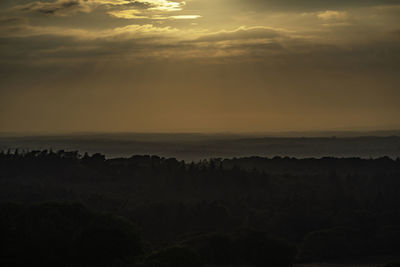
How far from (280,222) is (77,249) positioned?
25.5m

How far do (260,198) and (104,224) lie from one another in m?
33.2

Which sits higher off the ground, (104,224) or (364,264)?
(104,224)

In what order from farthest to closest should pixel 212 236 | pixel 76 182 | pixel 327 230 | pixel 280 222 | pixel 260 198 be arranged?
pixel 76 182 → pixel 260 198 → pixel 280 222 → pixel 327 230 → pixel 212 236

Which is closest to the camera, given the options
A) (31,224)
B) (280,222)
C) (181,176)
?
(31,224)

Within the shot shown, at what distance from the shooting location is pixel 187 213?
2318 inches

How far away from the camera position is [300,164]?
109 m

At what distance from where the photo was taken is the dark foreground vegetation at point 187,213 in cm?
3734

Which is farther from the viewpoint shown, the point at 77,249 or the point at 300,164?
the point at 300,164

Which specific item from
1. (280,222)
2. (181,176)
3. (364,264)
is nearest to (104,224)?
(364,264)

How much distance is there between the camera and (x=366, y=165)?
104750 mm

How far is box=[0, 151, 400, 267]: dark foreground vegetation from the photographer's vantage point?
37.3 meters

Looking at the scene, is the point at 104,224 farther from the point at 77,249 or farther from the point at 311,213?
the point at 311,213

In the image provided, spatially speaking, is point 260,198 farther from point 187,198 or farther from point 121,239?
point 121,239

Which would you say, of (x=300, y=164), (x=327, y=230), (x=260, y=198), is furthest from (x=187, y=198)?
(x=300, y=164)
